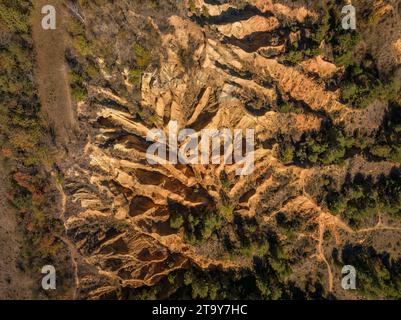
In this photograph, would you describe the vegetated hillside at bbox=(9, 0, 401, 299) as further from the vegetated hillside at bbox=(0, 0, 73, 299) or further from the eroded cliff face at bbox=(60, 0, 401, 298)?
the vegetated hillside at bbox=(0, 0, 73, 299)

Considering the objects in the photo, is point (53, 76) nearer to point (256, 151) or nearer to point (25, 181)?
point (25, 181)

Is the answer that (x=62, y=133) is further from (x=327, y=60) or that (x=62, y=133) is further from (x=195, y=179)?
(x=327, y=60)

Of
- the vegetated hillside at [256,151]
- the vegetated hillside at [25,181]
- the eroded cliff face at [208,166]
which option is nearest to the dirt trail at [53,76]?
the vegetated hillside at [25,181]

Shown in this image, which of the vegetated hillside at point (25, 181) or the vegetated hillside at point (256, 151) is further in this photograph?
the vegetated hillside at point (256, 151)

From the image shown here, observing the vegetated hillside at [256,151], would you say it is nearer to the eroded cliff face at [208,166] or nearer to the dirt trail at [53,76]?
the eroded cliff face at [208,166]
